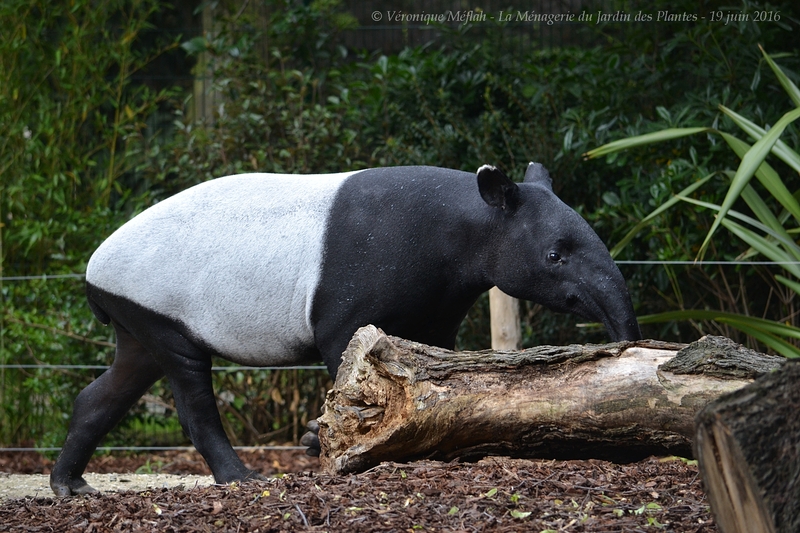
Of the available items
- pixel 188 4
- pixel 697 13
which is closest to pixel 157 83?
pixel 188 4

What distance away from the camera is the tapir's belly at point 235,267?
3.36 m

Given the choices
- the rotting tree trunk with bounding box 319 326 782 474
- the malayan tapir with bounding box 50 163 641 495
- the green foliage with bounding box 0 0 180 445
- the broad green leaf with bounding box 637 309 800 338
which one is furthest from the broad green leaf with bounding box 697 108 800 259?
the green foliage with bounding box 0 0 180 445

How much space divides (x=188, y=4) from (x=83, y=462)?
4464mm

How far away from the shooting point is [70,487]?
3.74 m

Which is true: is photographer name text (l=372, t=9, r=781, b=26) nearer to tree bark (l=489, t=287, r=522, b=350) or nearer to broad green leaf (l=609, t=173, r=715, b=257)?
broad green leaf (l=609, t=173, r=715, b=257)

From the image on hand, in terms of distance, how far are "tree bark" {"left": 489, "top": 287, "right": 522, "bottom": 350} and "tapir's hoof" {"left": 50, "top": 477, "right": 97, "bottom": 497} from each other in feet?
6.97

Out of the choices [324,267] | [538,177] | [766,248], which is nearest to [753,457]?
[324,267]

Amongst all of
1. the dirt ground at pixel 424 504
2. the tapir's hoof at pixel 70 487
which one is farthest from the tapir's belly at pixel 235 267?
the tapir's hoof at pixel 70 487

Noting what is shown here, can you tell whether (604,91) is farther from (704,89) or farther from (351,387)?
(351,387)

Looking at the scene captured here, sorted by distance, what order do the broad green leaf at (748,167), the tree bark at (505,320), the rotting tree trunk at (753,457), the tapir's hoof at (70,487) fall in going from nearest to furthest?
1. the rotting tree trunk at (753,457)
2. the broad green leaf at (748,167)
3. the tapir's hoof at (70,487)
4. the tree bark at (505,320)

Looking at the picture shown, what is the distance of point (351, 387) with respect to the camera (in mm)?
2809

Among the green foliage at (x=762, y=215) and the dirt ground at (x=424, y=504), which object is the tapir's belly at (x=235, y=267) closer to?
the dirt ground at (x=424, y=504)

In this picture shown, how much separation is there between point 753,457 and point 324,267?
1.89m

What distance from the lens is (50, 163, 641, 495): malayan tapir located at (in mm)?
3234
